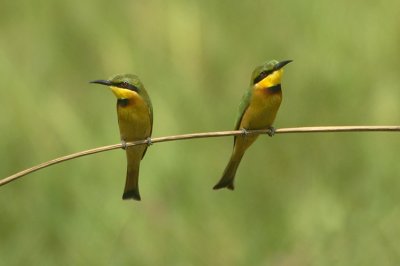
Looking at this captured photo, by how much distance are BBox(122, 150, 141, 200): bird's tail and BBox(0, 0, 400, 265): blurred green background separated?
1.23 metres

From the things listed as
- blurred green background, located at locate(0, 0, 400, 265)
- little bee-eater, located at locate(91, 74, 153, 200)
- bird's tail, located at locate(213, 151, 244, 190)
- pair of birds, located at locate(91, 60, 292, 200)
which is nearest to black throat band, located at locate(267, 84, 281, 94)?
pair of birds, located at locate(91, 60, 292, 200)

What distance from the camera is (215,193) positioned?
404 centimetres

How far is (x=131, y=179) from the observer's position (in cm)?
249

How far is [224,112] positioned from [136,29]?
2.99 feet

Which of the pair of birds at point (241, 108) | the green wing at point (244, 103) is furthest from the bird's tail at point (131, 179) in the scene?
the green wing at point (244, 103)

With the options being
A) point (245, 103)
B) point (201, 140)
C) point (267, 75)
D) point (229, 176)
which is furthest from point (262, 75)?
point (201, 140)

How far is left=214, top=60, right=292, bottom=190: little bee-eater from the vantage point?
2533 millimetres

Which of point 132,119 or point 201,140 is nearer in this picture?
point 132,119

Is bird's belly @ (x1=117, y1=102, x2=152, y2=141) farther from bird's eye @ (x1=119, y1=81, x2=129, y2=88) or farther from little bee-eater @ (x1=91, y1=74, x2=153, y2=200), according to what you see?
bird's eye @ (x1=119, y1=81, x2=129, y2=88)

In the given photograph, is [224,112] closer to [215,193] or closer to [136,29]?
[215,193]

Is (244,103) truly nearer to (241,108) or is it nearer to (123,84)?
(241,108)

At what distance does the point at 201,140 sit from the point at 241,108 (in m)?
1.52

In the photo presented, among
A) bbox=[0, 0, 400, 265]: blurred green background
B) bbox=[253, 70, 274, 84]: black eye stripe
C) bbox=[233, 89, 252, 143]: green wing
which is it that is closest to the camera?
bbox=[253, 70, 274, 84]: black eye stripe

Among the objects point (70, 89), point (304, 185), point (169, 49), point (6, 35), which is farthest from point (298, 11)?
point (6, 35)
